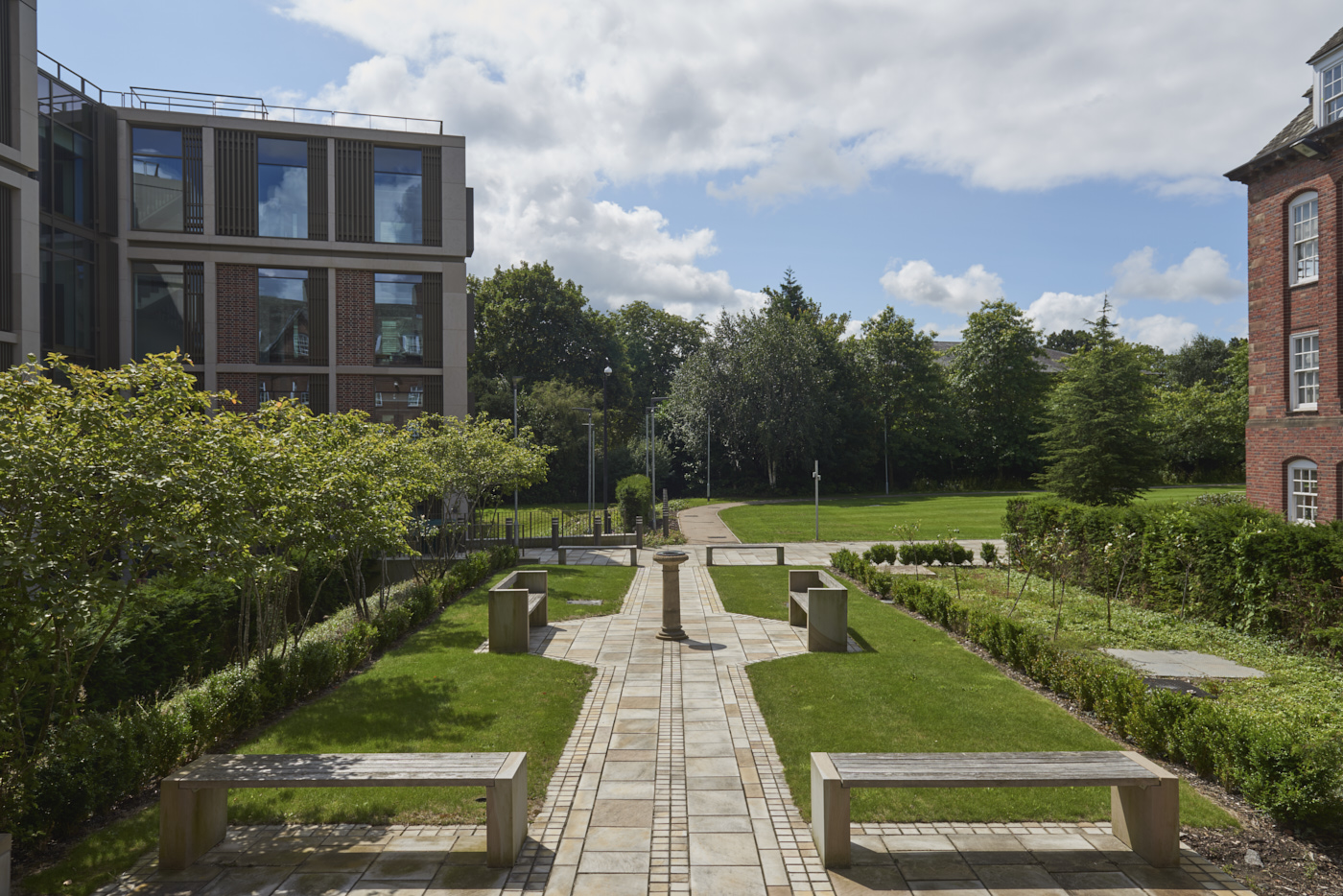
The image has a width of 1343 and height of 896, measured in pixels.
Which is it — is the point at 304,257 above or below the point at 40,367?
above

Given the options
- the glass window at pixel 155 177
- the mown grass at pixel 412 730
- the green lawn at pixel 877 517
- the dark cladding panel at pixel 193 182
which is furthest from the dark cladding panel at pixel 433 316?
the mown grass at pixel 412 730

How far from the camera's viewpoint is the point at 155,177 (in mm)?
27156

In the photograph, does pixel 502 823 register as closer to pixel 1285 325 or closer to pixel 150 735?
pixel 150 735

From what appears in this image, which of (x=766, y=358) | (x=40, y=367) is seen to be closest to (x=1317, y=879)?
(x=40, y=367)

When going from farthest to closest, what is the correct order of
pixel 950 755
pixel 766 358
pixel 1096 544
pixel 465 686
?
pixel 766 358, pixel 1096 544, pixel 465 686, pixel 950 755

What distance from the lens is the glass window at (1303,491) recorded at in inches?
750

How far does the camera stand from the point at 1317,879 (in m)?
→ 5.12

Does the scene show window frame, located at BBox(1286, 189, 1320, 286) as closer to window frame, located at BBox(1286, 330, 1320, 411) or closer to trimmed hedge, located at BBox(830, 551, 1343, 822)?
window frame, located at BBox(1286, 330, 1320, 411)

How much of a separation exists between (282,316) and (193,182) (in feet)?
17.9

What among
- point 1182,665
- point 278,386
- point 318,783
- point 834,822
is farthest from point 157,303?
point 1182,665

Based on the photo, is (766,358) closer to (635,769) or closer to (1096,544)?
(1096,544)

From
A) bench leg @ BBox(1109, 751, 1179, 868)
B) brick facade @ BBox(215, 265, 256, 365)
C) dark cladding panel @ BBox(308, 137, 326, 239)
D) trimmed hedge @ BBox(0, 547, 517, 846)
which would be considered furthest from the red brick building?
brick facade @ BBox(215, 265, 256, 365)

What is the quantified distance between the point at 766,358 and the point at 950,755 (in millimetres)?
43343

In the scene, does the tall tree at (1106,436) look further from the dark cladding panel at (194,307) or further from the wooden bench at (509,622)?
the dark cladding panel at (194,307)
